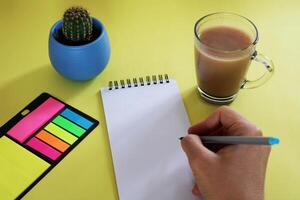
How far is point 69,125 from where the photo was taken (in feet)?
2.52

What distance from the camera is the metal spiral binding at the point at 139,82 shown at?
0.83m

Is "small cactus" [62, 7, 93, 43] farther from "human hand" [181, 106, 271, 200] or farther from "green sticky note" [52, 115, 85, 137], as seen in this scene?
"human hand" [181, 106, 271, 200]

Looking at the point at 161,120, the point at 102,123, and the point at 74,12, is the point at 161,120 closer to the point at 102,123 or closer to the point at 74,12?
the point at 102,123

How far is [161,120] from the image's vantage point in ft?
2.57

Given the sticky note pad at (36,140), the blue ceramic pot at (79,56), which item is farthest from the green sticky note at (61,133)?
the blue ceramic pot at (79,56)

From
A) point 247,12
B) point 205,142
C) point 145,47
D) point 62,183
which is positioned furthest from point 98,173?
point 247,12

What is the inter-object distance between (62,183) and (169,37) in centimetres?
41

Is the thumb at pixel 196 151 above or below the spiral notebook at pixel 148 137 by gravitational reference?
above

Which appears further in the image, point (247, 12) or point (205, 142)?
point (247, 12)

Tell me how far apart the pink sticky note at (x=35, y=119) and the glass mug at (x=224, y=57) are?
0.89 ft

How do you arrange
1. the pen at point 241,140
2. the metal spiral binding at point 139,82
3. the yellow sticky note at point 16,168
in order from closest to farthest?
the pen at point 241,140, the yellow sticky note at point 16,168, the metal spiral binding at point 139,82

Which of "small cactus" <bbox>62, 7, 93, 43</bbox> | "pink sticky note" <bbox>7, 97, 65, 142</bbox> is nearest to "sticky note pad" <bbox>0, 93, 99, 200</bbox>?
"pink sticky note" <bbox>7, 97, 65, 142</bbox>

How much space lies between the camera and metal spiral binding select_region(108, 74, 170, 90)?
83 centimetres

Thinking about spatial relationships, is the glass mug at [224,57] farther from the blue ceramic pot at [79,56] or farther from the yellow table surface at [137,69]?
the blue ceramic pot at [79,56]
